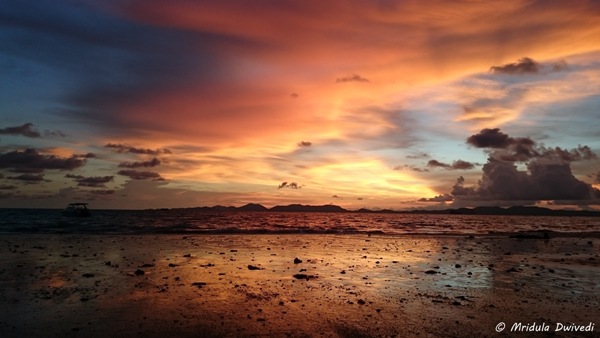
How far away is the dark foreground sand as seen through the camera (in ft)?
38.3

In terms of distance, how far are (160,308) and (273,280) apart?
6.65 m

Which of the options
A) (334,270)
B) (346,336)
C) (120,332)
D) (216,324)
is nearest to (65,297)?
(120,332)

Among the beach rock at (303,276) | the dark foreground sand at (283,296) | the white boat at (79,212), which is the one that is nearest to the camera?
the dark foreground sand at (283,296)

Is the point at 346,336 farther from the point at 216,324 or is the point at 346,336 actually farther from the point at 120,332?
the point at 120,332

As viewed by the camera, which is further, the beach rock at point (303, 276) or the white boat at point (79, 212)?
the white boat at point (79, 212)

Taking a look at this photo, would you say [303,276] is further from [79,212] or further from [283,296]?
[79,212]

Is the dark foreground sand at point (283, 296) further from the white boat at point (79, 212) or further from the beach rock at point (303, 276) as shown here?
the white boat at point (79, 212)

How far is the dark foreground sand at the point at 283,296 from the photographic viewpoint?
38.3 ft

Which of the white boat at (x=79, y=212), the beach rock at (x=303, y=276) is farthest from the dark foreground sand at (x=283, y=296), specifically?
the white boat at (x=79, y=212)

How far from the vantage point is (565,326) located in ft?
40.1

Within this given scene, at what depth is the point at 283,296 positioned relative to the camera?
51.9ft

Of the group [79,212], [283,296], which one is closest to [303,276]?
[283,296]

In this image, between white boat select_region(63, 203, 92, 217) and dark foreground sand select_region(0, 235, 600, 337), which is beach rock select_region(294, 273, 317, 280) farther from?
white boat select_region(63, 203, 92, 217)

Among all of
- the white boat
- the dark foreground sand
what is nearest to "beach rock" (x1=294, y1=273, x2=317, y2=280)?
the dark foreground sand
